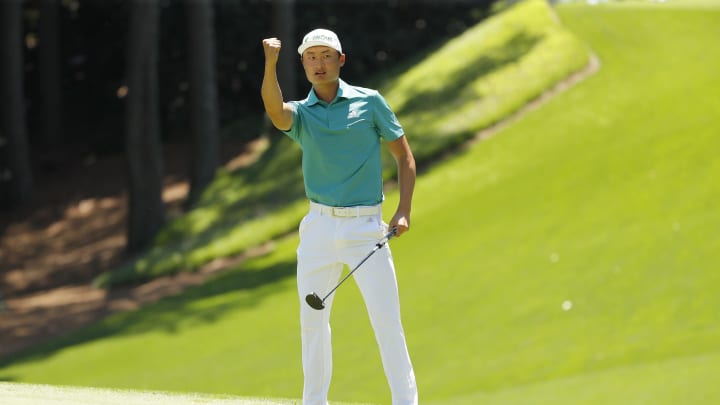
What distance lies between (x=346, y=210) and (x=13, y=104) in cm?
2599

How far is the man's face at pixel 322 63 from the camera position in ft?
21.3

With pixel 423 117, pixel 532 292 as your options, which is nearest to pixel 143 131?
pixel 423 117

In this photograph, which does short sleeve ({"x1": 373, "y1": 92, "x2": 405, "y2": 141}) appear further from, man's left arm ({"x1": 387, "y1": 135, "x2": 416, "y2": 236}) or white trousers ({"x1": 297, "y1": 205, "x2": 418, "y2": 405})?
white trousers ({"x1": 297, "y1": 205, "x2": 418, "y2": 405})

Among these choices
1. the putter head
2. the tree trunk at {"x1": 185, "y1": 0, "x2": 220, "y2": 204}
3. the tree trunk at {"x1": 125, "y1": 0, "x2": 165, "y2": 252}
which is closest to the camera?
the putter head

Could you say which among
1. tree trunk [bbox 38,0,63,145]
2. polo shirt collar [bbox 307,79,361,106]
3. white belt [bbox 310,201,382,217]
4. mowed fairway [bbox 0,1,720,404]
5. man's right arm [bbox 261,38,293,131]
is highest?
man's right arm [bbox 261,38,293,131]

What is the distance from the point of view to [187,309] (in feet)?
63.9

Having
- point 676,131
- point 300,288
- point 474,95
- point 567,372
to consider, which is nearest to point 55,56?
point 474,95

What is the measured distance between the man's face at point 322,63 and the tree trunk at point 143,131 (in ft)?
61.6

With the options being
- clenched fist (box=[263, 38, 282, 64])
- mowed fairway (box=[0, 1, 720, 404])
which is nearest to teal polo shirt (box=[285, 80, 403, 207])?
clenched fist (box=[263, 38, 282, 64])

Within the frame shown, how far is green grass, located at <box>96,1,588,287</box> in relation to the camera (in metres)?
23.5

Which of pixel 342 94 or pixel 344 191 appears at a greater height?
pixel 342 94

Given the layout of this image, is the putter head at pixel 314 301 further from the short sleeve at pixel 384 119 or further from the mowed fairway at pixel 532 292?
the mowed fairway at pixel 532 292

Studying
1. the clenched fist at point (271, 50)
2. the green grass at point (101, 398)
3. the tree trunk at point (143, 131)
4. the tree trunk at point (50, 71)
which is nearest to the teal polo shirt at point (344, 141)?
the clenched fist at point (271, 50)

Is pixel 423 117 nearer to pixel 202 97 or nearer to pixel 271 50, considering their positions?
pixel 202 97
